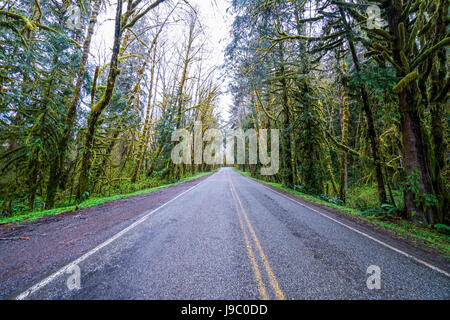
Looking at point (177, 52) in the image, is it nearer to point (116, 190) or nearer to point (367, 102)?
point (116, 190)

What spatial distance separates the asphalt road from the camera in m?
1.96

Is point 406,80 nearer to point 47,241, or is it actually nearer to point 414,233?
point 414,233

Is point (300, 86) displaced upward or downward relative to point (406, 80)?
upward

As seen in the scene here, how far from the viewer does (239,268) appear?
2.47 m

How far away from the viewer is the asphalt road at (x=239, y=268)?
1.96m

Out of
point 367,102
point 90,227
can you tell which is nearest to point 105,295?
point 90,227

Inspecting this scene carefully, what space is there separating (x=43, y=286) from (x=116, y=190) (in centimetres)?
1062
